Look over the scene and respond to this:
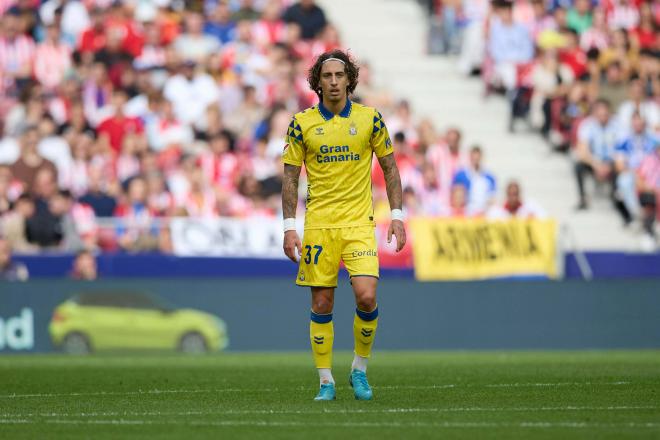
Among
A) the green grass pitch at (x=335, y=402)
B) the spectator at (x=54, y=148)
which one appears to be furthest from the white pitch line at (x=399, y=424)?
the spectator at (x=54, y=148)

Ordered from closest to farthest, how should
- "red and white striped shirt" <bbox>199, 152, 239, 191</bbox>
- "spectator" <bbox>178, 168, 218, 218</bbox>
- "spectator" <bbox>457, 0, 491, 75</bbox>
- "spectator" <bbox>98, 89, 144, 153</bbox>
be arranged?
"spectator" <bbox>178, 168, 218, 218</bbox> < "red and white striped shirt" <bbox>199, 152, 239, 191</bbox> < "spectator" <bbox>98, 89, 144, 153</bbox> < "spectator" <bbox>457, 0, 491, 75</bbox>

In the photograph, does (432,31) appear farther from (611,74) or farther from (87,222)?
(87,222)

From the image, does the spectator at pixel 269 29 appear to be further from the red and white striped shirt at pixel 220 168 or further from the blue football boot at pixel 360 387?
the blue football boot at pixel 360 387

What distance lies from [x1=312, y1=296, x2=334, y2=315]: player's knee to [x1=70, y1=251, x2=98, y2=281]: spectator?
1024 centimetres

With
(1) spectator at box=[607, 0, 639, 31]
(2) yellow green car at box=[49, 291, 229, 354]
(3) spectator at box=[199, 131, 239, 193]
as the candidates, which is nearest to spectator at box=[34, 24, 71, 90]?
(3) spectator at box=[199, 131, 239, 193]

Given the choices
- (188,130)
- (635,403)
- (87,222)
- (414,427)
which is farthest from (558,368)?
(188,130)

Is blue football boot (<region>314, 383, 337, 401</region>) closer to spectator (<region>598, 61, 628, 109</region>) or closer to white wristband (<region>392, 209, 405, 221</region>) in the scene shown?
white wristband (<region>392, 209, 405, 221</region>)

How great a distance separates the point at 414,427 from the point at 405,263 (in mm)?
12787

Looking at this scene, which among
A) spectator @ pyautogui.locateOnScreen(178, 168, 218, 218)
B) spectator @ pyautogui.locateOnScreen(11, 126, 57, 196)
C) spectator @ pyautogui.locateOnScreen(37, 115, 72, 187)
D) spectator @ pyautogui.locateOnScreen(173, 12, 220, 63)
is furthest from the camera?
spectator @ pyautogui.locateOnScreen(173, 12, 220, 63)

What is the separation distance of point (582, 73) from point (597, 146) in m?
2.55

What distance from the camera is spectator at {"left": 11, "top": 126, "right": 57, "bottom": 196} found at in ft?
74.7

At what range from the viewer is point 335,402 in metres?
10.8

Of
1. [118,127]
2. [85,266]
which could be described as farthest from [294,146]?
[118,127]

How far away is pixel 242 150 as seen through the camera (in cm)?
2422
